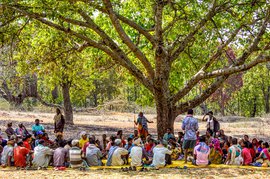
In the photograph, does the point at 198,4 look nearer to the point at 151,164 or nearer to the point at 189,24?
the point at 189,24

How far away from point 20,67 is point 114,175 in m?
8.58

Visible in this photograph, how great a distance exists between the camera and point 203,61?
17500mm

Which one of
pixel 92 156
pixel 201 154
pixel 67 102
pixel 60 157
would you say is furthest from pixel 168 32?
pixel 67 102

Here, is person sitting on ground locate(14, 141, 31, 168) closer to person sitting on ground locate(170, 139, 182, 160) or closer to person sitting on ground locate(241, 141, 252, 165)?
person sitting on ground locate(170, 139, 182, 160)

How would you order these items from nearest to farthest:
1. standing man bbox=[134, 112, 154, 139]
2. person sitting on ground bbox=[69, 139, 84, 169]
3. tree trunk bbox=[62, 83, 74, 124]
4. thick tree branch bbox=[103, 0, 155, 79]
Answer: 1. person sitting on ground bbox=[69, 139, 84, 169]
2. thick tree branch bbox=[103, 0, 155, 79]
3. standing man bbox=[134, 112, 154, 139]
4. tree trunk bbox=[62, 83, 74, 124]

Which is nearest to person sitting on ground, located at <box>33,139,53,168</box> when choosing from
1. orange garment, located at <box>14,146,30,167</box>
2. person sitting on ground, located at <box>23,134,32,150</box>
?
orange garment, located at <box>14,146,30,167</box>

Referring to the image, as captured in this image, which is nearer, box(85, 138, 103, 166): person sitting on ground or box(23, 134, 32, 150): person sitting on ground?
box(85, 138, 103, 166): person sitting on ground

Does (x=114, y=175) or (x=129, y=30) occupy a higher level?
(x=129, y=30)

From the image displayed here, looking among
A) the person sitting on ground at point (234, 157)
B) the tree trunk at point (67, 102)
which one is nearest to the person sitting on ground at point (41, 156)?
the person sitting on ground at point (234, 157)

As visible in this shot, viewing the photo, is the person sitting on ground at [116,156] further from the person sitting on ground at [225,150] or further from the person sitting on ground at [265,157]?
the person sitting on ground at [265,157]

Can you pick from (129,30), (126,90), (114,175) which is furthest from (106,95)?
(114,175)

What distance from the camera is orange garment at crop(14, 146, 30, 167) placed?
1055 cm

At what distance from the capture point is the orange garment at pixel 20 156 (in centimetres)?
1055

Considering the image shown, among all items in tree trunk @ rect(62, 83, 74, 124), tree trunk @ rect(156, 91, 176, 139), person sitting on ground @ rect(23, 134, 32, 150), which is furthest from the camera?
tree trunk @ rect(62, 83, 74, 124)
